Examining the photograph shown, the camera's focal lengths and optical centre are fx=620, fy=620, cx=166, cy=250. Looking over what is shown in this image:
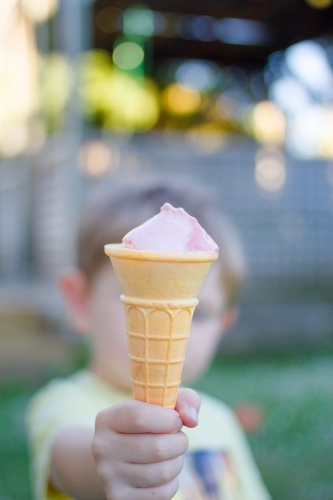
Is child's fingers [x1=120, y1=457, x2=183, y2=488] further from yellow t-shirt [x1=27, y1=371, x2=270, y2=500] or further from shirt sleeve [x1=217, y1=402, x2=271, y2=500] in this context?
shirt sleeve [x1=217, y1=402, x2=271, y2=500]

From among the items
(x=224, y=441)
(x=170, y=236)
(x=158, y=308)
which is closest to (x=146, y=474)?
(x=158, y=308)

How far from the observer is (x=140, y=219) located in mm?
1635

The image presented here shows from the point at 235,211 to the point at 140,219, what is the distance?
20.9 feet

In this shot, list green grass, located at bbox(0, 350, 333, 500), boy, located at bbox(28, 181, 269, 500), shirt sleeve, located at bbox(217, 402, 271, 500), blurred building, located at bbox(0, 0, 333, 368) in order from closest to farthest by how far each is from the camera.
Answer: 1. boy, located at bbox(28, 181, 269, 500)
2. shirt sleeve, located at bbox(217, 402, 271, 500)
3. green grass, located at bbox(0, 350, 333, 500)
4. blurred building, located at bbox(0, 0, 333, 368)

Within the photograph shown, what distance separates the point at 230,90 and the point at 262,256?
13.1ft

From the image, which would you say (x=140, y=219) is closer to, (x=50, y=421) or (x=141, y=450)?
(x=50, y=421)

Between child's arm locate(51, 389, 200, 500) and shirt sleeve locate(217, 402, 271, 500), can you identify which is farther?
shirt sleeve locate(217, 402, 271, 500)

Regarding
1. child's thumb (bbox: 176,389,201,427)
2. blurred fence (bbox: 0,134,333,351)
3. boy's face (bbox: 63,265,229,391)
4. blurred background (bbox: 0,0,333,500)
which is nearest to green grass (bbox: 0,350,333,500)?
blurred background (bbox: 0,0,333,500)

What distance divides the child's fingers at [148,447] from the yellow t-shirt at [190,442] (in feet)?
1.72

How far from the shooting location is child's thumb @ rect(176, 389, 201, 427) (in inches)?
36.1

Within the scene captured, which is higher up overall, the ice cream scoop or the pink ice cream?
the pink ice cream

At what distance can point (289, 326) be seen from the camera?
21.7ft

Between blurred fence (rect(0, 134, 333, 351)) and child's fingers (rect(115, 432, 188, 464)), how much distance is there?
629 centimetres

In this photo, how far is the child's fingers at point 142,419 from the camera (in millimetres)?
879
